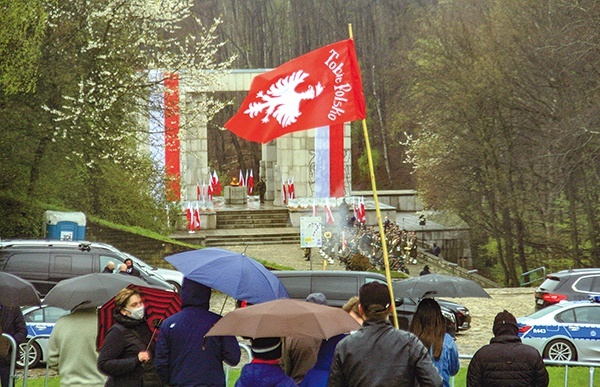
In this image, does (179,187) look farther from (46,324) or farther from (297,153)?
(46,324)

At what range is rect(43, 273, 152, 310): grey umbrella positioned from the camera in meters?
10.6

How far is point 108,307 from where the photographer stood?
9.25 m

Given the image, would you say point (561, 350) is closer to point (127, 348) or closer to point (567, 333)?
point (567, 333)

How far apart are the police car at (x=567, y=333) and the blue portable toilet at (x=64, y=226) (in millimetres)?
14733

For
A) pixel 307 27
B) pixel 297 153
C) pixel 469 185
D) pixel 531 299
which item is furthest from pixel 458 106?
pixel 307 27

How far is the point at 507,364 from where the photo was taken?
27.0 feet

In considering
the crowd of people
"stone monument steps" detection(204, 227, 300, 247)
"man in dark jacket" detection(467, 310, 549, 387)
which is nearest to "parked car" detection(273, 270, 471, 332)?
the crowd of people

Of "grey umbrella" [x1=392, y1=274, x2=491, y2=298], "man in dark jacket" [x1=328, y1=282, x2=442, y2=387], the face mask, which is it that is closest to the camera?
"man in dark jacket" [x1=328, y1=282, x2=442, y2=387]

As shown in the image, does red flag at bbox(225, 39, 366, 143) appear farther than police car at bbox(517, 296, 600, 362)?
No

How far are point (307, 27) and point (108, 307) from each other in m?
76.1

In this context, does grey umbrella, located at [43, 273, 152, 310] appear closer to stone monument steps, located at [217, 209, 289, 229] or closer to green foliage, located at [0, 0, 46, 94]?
green foliage, located at [0, 0, 46, 94]

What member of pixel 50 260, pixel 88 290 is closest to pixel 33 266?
pixel 50 260

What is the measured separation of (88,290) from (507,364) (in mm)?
4381

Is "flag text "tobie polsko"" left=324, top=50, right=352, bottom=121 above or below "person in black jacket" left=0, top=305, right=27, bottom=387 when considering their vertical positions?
above
